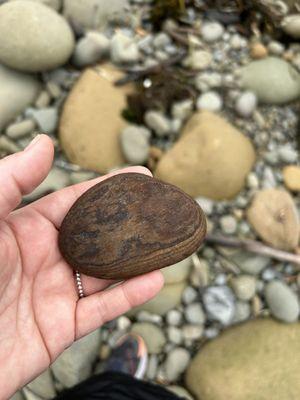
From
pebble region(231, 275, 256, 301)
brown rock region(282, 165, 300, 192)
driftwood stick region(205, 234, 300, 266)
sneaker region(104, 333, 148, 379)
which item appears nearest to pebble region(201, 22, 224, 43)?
brown rock region(282, 165, 300, 192)

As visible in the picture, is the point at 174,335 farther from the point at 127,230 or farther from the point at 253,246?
the point at 127,230

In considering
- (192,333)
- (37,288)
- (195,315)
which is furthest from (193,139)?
(37,288)

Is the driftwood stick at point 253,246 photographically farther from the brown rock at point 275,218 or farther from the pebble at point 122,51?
Result: the pebble at point 122,51

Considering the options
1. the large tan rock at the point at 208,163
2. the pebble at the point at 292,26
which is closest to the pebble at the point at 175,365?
the large tan rock at the point at 208,163

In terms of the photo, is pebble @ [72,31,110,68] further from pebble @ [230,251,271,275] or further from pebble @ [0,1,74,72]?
pebble @ [230,251,271,275]

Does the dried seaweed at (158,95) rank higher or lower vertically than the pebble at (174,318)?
higher
